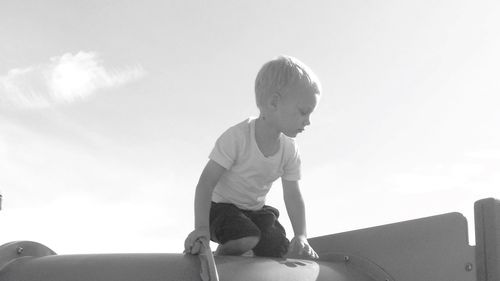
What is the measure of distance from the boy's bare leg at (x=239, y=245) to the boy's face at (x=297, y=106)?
1.54 feet

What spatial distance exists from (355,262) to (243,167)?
58 cm

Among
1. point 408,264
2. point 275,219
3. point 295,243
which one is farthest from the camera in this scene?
point 275,219

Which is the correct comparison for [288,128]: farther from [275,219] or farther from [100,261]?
[100,261]

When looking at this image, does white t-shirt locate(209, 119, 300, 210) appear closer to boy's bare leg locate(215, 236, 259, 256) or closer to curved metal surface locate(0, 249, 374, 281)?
boy's bare leg locate(215, 236, 259, 256)

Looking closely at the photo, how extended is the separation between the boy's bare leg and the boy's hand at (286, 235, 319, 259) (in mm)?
153

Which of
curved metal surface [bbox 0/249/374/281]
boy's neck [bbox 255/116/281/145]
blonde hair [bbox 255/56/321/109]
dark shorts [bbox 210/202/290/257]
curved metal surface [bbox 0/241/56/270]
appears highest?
blonde hair [bbox 255/56/321/109]

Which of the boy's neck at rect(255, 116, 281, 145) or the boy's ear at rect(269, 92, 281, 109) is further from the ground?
the boy's ear at rect(269, 92, 281, 109)

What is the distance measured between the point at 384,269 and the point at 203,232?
2.33 feet

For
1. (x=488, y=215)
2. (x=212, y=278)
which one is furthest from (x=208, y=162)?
(x=488, y=215)

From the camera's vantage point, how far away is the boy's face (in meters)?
2.46

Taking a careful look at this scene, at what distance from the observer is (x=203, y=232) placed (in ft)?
6.98

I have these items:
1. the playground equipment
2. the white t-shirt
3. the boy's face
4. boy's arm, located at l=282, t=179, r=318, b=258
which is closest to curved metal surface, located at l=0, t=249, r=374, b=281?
the playground equipment

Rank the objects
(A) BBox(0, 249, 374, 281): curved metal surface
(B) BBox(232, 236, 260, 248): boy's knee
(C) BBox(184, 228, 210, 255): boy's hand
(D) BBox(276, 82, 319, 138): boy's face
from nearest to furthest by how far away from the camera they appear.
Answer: (A) BBox(0, 249, 374, 281): curved metal surface, (C) BBox(184, 228, 210, 255): boy's hand, (B) BBox(232, 236, 260, 248): boy's knee, (D) BBox(276, 82, 319, 138): boy's face

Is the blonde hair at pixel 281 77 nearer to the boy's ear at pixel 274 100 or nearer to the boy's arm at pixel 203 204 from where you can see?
the boy's ear at pixel 274 100
